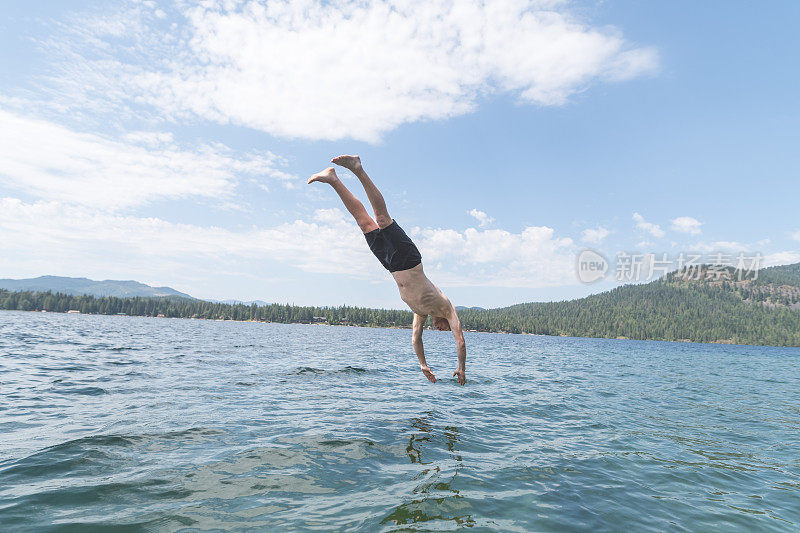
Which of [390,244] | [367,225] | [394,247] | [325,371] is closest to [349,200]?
[367,225]

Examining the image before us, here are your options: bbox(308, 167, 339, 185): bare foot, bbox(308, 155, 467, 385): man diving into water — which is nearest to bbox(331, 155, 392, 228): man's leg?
bbox(308, 155, 467, 385): man diving into water

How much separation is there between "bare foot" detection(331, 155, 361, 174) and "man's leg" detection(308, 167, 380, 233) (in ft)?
1.21

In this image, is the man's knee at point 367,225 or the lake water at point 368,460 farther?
the man's knee at point 367,225

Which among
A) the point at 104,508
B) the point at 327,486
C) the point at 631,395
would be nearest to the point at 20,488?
the point at 104,508

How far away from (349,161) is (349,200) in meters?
0.96

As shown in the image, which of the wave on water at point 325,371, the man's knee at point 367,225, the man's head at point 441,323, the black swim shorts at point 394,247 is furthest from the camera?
the wave on water at point 325,371

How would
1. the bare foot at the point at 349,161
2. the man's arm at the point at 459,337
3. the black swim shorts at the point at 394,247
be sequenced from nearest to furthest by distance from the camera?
1. the bare foot at the point at 349,161
2. the black swim shorts at the point at 394,247
3. the man's arm at the point at 459,337

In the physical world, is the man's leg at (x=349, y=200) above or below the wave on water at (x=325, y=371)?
above

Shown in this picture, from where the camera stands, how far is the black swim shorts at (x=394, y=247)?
888 centimetres

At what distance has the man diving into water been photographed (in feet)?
27.7

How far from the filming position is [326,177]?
848 cm

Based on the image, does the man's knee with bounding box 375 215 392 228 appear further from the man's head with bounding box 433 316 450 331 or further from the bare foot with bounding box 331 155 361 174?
the man's head with bounding box 433 316 450 331

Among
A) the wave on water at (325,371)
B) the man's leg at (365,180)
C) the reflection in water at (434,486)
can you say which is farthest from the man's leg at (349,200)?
the wave on water at (325,371)

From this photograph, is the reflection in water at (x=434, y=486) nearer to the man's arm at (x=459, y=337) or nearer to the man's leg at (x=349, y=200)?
Result: the man's arm at (x=459, y=337)
